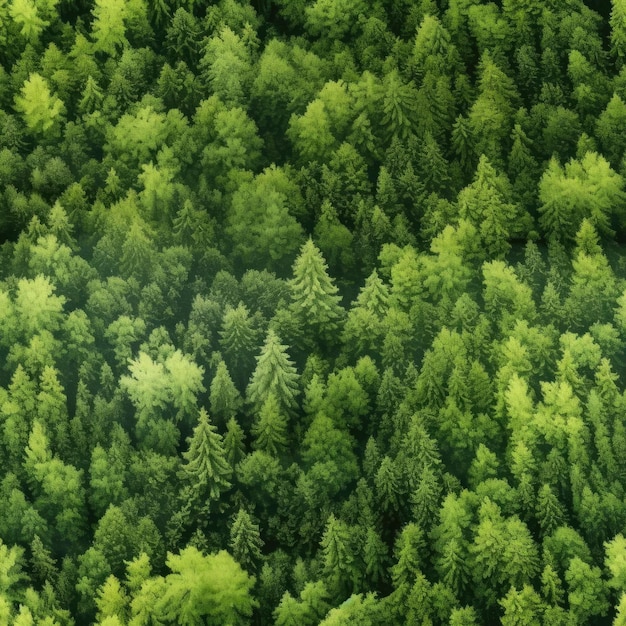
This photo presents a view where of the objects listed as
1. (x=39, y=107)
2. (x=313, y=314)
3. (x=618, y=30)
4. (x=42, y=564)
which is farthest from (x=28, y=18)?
(x=42, y=564)

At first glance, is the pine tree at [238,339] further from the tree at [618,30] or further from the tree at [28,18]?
the tree at [618,30]

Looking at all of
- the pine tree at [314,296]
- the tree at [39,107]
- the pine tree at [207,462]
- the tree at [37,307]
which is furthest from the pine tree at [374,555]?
the tree at [39,107]

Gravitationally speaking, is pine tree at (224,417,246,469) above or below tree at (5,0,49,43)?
below

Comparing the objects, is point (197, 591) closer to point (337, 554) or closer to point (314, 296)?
point (337, 554)

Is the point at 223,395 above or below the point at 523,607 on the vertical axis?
below

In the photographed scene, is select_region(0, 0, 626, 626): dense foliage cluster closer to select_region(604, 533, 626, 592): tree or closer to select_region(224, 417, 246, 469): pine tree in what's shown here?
select_region(224, 417, 246, 469): pine tree

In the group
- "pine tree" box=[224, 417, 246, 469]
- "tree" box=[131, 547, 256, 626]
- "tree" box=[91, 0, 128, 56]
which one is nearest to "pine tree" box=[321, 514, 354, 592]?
"tree" box=[131, 547, 256, 626]
